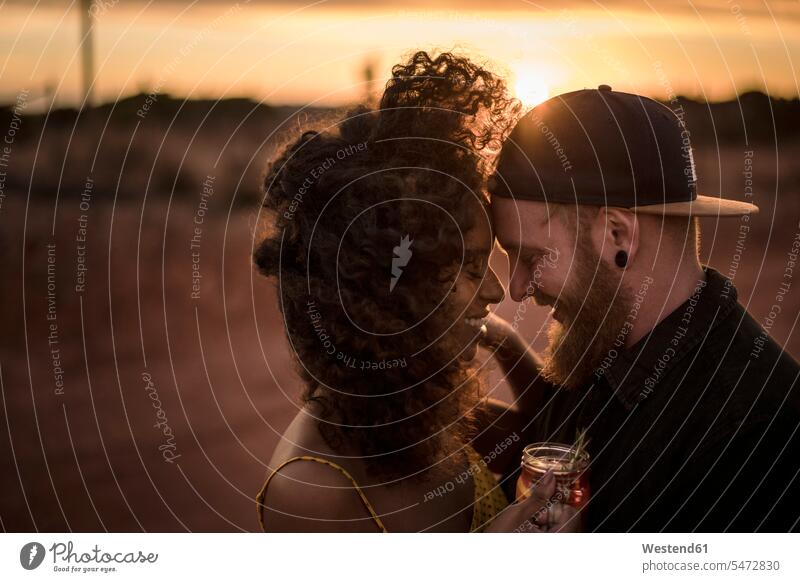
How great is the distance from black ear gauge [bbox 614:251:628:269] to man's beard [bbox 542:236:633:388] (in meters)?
0.02

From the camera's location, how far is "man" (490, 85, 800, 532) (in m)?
1.42

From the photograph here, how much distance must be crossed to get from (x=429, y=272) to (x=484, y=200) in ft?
0.56

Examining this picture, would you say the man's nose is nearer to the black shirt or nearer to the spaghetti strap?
the black shirt

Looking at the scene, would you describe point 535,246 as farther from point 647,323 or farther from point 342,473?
point 342,473

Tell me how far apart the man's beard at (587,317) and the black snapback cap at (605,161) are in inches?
5.2

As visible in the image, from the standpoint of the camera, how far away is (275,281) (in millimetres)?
1535

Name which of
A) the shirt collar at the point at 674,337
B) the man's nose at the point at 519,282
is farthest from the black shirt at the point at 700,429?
the man's nose at the point at 519,282

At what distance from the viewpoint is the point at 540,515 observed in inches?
54.6

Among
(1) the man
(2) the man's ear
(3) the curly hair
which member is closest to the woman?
(3) the curly hair

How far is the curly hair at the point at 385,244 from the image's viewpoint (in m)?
1.40

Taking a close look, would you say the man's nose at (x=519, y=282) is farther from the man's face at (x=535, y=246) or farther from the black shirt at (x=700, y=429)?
the black shirt at (x=700, y=429)

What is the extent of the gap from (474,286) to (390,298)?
17cm

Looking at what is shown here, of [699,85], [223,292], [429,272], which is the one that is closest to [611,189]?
[429,272]

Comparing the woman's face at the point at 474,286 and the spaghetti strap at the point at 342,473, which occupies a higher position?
the woman's face at the point at 474,286
